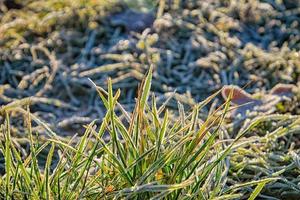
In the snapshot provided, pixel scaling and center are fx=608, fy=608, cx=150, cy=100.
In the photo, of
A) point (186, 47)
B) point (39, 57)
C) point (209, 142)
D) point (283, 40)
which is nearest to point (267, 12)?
point (283, 40)

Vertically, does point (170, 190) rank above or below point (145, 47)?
above

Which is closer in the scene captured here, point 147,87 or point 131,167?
point 131,167

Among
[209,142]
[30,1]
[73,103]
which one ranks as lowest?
[73,103]

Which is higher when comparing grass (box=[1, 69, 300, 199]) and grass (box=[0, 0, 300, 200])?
grass (box=[1, 69, 300, 199])

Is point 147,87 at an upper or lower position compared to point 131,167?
upper

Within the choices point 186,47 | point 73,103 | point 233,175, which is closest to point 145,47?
point 186,47

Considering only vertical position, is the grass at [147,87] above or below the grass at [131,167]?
below

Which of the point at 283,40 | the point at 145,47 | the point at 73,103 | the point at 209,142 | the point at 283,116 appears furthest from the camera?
the point at 283,40

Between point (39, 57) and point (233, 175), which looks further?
point (39, 57)

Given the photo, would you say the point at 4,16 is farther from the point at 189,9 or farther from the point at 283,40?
the point at 283,40

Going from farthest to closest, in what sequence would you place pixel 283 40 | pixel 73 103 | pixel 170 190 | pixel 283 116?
1. pixel 283 40
2. pixel 73 103
3. pixel 283 116
4. pixel 170 190
